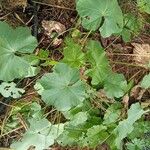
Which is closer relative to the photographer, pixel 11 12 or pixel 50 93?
pixel 50 93

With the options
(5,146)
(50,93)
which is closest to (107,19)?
(50,93)

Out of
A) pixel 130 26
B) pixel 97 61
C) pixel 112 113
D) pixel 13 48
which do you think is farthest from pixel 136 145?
pixel 13 48

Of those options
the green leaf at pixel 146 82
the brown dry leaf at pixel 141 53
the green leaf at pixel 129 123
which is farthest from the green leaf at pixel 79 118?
the brown dry leaf at pixel 141 53

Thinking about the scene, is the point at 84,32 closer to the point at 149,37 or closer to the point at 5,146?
the point at 149,37

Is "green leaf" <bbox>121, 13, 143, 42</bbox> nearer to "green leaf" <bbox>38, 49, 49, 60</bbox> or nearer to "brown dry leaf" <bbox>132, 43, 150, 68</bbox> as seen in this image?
"brown dry leaf" <bbox>132, 43, 150, 68</bbox>

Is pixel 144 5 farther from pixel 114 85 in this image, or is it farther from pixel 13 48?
pixel 13 48

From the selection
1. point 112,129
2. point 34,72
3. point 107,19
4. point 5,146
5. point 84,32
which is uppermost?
point 107,19

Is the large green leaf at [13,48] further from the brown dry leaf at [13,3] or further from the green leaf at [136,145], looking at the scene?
the green leaf at [136,145]
